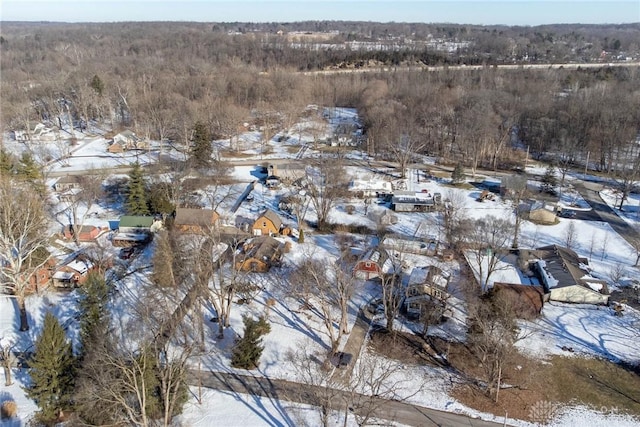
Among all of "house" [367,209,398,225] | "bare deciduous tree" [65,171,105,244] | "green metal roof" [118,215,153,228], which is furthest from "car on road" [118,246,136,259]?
"house" [367,209,398,225]

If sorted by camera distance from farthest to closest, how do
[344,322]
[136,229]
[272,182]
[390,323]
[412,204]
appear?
[272,182] → [412,204] → [136,229] → [390,323] → [344,322]

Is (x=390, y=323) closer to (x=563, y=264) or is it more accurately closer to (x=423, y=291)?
(x=423, y=291)

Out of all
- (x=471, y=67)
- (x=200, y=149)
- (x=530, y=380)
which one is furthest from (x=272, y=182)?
(x=471, y=67)

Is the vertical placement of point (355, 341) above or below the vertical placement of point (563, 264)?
below

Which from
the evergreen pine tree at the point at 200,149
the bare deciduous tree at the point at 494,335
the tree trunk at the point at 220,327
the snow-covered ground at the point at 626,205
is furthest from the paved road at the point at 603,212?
the evergreen pine tree at the point at 200,149

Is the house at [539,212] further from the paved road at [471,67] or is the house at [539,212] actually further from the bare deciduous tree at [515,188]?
the paved road at [471,67]

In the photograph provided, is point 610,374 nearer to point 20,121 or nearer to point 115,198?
point 115,198

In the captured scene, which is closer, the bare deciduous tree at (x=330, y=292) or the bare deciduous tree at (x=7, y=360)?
the bare deciduous tree at (x=7, y=360)
